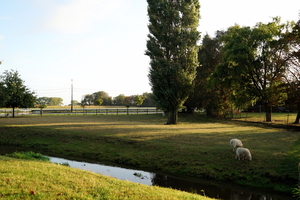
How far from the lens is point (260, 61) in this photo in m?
34.2

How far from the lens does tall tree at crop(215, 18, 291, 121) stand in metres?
33.2

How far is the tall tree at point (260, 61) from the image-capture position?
3322cm

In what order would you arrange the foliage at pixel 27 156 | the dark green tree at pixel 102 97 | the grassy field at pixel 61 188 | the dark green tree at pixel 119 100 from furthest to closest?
the dark green tree at pixel 119 100 → the dark green tree at pixel 102 97 → the foliage at pixel 27 156 → the grassy field at pixel 61 188

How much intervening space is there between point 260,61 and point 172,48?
13319mm

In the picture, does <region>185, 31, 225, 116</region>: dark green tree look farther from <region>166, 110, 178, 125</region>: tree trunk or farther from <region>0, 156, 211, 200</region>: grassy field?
<region>0, 156, 211, 200</region>: grassy field

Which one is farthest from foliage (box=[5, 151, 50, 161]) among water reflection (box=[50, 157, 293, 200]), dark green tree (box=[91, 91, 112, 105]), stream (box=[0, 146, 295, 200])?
dark green tree (box=[91, 91, 112, 105])

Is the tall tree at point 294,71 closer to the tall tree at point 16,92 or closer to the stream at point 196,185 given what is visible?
the stream at point 196,185

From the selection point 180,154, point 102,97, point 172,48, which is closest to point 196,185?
point 180,154

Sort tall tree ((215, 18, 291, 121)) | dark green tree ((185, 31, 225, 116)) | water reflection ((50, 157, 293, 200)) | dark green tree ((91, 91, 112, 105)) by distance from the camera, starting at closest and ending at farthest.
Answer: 1. water reflection ((50, 157, 293, 200))
2. tall tree ((215, 18, 291, 121))
3. dark green tree ((185, 31, 225, 116))
4. dark green tree ((91, 91, 112, 105))

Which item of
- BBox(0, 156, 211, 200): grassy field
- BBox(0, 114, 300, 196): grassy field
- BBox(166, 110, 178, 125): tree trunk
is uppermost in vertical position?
BBox(166, 110, 178, 125): tree trunk

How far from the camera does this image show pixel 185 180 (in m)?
11.5

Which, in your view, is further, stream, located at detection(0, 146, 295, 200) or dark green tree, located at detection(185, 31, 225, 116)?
dark green tree, located at detection(185, 31, 225, 116)

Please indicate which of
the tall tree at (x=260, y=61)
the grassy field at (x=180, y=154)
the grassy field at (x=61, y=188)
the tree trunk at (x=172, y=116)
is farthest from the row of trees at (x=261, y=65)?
the grassy field at (x=61, y=188)

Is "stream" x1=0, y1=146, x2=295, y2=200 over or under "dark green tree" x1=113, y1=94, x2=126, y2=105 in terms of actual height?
under
